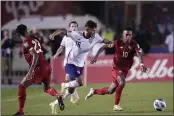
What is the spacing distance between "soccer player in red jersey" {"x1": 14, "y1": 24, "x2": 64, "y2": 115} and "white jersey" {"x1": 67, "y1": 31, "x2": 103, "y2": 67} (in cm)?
69

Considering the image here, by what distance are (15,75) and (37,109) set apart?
6692 mm

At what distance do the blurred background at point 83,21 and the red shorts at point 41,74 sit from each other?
599 cm

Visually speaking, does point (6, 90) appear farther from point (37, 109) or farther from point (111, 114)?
point (111, 114)

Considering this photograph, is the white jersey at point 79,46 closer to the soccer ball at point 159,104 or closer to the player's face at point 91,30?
the player's face at point 91,30

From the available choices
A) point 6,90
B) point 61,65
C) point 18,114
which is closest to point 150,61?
point 61,65

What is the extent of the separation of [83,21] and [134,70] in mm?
2866

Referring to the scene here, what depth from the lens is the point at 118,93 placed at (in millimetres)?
12984

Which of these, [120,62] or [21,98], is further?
[120,62]

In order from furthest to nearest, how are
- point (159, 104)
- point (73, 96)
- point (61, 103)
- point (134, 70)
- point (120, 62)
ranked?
1. point (134, 70)
2. point (73, 96)
3. point (120, 62)
4. point (159, 104)
5. point (61, 103)

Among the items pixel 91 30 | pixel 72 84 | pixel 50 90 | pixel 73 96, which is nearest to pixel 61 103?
pixel 50 90

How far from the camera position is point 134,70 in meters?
20.9

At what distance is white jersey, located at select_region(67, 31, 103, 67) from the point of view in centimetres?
1177

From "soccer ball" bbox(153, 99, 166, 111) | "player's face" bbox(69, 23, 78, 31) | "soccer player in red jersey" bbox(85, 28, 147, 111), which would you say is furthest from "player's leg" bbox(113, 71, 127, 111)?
"player's face" bbox(69, 23, 78, 31)

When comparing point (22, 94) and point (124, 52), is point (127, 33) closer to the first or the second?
point (124, 52)
